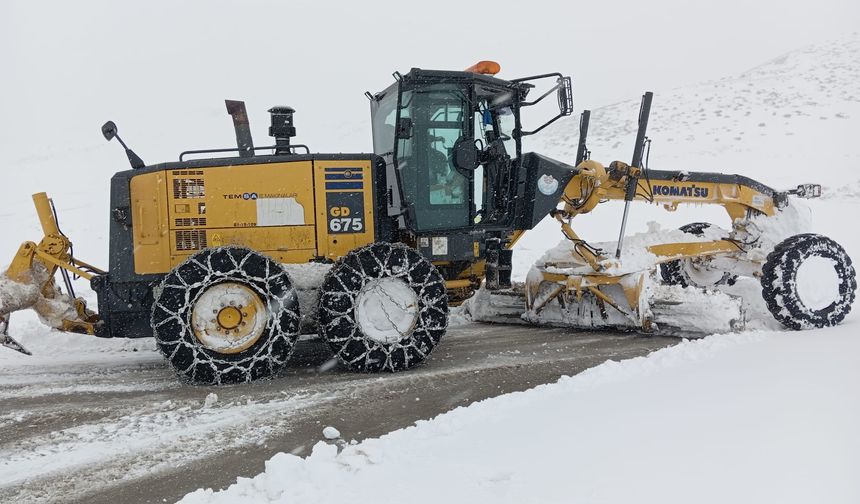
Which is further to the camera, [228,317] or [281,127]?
[281,127]

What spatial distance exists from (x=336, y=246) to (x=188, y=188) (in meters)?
1.35

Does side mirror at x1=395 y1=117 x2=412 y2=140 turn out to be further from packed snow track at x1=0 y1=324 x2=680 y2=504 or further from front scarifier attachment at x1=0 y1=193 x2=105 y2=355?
front scarifier attachment at x1=0 y1=193 x2=105 y2=355

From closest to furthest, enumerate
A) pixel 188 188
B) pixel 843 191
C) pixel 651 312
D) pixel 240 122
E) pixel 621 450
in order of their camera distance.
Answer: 1. pixel 621 450
2. pixel 188 188
3. pixel 240 122
4. pixel 651 312
5. pixel 843 191

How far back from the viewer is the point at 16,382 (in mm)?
5555

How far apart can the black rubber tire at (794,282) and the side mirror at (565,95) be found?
2768 mm

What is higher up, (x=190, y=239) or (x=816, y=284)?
(x=190, y=239)

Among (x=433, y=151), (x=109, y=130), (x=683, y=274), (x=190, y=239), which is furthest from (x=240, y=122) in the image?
(x=683, y=274)

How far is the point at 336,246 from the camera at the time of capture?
6.00 m

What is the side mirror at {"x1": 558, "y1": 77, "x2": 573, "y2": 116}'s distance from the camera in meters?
5.86

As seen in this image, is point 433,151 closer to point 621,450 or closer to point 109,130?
point 109,130

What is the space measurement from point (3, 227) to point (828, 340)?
1809 centimetres

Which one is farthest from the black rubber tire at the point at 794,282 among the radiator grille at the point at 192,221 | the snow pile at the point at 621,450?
the radiator grille at the point at 192,221

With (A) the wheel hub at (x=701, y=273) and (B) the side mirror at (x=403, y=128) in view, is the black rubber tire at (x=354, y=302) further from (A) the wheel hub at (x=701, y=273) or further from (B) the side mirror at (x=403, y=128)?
(A) the wheel hub at (x=701, y=273)

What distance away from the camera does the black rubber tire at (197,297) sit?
5133 mm
